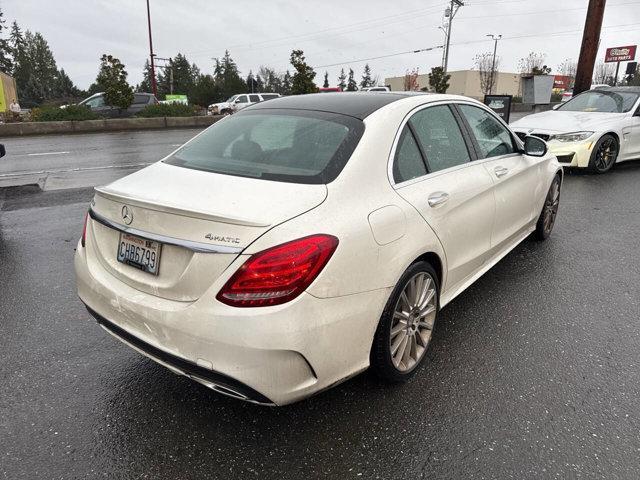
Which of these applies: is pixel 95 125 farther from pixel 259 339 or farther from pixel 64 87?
pixel 64 87

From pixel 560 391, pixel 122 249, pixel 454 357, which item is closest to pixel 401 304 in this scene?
pixel 454 357

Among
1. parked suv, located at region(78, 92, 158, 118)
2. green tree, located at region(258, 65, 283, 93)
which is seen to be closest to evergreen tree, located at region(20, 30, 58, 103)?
green tree, located at region(258, 65, 283, 93)

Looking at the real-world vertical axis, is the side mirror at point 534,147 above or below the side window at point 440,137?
below

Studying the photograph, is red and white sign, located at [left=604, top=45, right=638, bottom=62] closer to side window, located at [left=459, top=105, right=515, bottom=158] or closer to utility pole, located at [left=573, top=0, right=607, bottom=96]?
utility pole, located at [left=573, top=0, right=607, bottom=96]

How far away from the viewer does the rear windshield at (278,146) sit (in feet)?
8.11

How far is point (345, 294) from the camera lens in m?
2.13

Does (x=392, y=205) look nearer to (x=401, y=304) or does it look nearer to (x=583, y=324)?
(x=401, y=304)

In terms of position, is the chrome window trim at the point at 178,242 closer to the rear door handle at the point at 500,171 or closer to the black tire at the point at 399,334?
the black tire at the point at 399,334

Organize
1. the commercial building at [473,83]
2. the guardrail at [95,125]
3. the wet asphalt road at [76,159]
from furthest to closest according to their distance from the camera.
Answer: the commercial building at [473,83]
the guardrail at [95,125]
the wet asphalt road at [76,159]

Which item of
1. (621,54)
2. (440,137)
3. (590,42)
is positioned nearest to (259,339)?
(440,137)

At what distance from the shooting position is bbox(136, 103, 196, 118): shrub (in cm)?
2255

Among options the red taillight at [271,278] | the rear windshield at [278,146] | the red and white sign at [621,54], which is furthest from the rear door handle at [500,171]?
the red and white sign at [621,54]

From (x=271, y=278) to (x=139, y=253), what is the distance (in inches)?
28.6

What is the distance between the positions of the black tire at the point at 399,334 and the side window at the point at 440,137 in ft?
2.27
